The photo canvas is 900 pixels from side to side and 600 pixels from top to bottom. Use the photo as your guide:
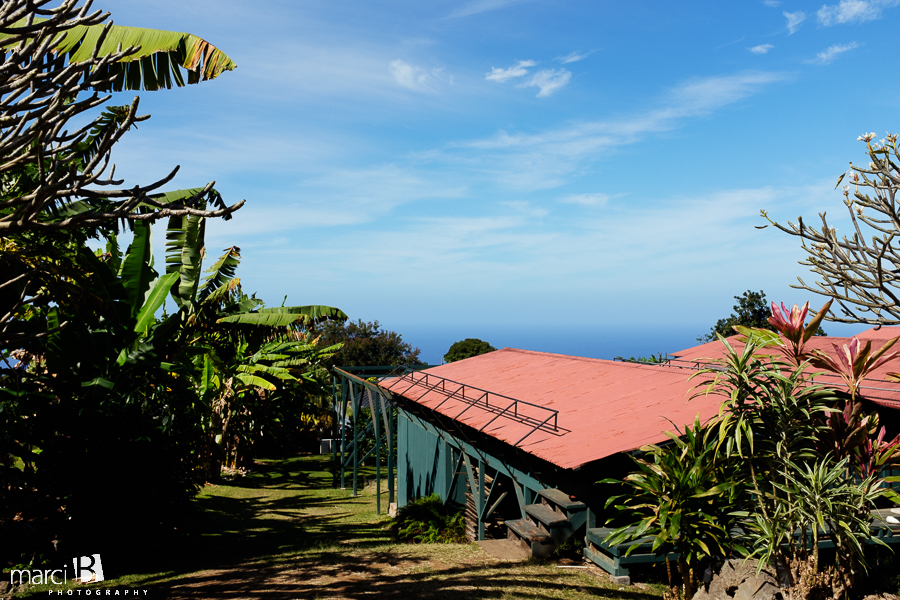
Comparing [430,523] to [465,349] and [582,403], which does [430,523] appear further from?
[465,349]

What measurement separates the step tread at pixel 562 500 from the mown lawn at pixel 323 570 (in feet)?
3.44

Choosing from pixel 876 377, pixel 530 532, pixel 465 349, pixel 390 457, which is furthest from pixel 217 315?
pixel 465 349

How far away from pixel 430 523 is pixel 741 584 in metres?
9.59

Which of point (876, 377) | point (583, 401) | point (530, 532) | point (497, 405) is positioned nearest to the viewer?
point (530, 532)

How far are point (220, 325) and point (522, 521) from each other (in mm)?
8784

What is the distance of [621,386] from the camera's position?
12.3 meters

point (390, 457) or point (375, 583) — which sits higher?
point (390, 457)

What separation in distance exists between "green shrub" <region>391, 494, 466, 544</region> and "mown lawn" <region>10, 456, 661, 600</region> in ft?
1.87

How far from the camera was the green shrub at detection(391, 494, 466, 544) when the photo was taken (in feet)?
46.9

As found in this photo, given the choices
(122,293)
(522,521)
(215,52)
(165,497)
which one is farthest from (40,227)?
(522,521)

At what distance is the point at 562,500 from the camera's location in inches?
347

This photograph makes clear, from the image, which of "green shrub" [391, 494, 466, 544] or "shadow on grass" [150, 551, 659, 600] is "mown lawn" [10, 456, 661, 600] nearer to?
"shadow on grass" [150, 551, 659, 600]

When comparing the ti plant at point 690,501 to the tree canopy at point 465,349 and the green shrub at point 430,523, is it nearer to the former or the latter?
the green shrub at point 430,523

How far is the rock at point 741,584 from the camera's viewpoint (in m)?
6.41
